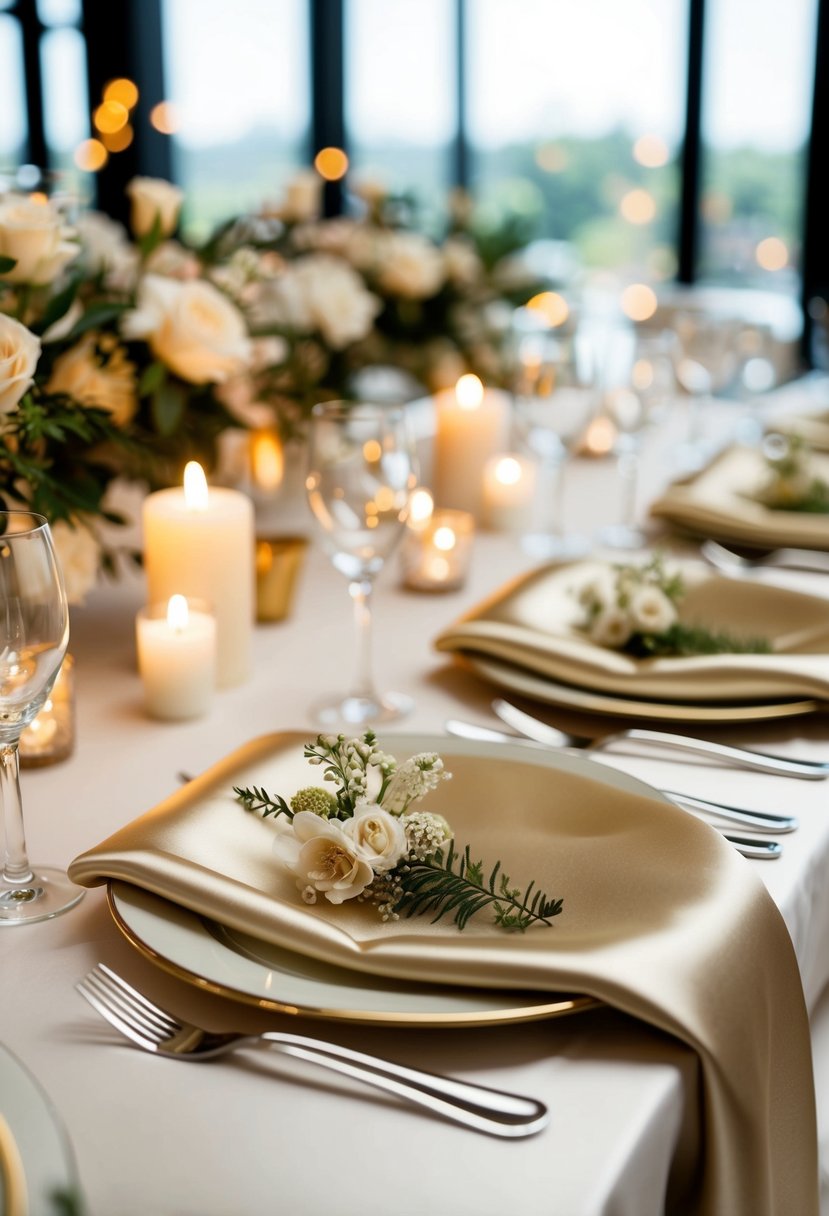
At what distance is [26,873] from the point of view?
0.84m

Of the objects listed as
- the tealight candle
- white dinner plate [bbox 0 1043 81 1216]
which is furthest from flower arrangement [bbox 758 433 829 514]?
white dinner plate [bbox 0 1043 81 1216]

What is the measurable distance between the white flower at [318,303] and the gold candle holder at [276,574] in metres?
0.58

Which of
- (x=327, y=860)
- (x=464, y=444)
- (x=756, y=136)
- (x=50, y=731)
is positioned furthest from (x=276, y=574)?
(x=756, y=136)

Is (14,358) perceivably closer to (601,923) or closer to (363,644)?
(363,644)

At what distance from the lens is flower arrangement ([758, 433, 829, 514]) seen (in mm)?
1717

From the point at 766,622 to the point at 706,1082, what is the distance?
2.24 ft

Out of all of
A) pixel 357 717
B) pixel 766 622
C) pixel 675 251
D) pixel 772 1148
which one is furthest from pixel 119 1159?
pixel 675 251

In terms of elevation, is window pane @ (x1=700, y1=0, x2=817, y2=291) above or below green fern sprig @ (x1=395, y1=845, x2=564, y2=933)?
above

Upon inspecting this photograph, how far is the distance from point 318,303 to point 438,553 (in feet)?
1.90

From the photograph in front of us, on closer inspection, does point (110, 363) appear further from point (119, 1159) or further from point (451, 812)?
point (119, 1159)

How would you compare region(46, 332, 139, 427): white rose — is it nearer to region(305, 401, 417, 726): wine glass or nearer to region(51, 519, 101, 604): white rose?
region(51, 519, 101, 604): white rose

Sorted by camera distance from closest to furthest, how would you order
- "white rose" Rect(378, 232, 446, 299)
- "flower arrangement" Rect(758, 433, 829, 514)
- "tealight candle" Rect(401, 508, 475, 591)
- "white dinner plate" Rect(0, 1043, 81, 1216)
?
"white dinner plate" Rect(0, 1043, 81, 1216) → "tealight candle" Rect(401, 508, 475, 591) → "flower arrangement" Rect(758, 433, 829, 514) → "white rose" Rect(378, 232, 446, 299)

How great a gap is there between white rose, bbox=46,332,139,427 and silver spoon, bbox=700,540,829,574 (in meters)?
0.72

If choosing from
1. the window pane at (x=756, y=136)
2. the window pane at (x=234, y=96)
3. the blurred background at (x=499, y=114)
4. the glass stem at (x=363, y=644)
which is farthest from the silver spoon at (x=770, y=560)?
the window pane at (x=234, y=96)
